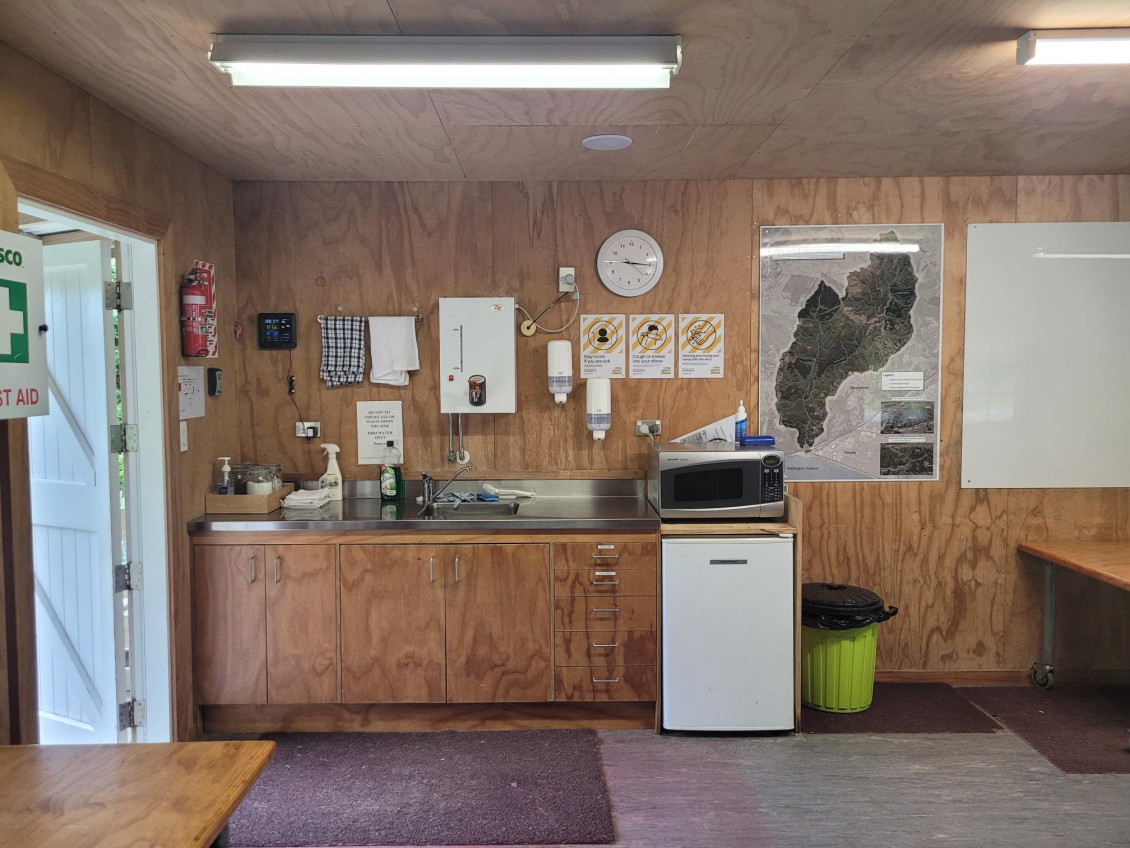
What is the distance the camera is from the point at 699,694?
3.36m

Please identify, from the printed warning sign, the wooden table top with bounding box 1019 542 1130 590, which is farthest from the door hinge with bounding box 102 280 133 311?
the wooden table top with bounding box 1019 542 1130 590

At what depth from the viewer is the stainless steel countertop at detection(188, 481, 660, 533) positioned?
3346 mm

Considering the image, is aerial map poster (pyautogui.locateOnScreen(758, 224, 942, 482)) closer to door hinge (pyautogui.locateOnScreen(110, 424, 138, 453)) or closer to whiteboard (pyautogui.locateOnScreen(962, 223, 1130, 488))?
whiteboard (pyautogui.locateOnScreen(962, 223, 1130, 488))

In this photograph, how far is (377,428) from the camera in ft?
12.9

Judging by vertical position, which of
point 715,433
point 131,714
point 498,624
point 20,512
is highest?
point 715,433

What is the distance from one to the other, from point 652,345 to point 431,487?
1299mm

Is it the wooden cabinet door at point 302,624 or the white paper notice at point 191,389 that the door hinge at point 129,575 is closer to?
the wooden cabinet door at point 302,624

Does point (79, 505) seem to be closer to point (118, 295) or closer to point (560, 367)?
point (118, 295)

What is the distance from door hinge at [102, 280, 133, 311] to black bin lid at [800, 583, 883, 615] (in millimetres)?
3073

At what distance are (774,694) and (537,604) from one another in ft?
3.54

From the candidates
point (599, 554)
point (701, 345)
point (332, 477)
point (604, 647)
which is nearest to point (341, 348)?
point (332, 477)

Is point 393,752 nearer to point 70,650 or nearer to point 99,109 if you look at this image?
point 70,650

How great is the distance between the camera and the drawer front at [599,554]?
11.1ft

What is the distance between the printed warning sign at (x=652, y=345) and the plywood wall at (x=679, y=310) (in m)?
0.06
